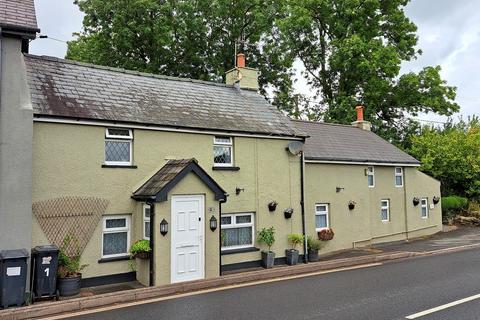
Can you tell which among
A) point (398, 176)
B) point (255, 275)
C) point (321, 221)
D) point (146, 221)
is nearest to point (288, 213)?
point (321, 221)

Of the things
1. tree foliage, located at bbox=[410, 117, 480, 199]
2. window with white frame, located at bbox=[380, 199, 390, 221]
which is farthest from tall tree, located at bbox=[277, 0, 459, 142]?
window with white frame, located at bbox=[380, 199, 390, 221]

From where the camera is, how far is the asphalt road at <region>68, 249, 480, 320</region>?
8375 millimetres

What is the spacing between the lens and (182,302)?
384 inches

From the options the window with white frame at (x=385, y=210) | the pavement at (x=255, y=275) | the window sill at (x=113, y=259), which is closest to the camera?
the pavement at (x=255, y=275)

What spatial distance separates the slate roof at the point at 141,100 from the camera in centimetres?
1178

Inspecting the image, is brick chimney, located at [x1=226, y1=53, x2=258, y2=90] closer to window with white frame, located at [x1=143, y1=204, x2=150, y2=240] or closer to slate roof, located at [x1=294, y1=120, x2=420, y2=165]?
slate roof, located at [x1=294, y1=120, x2=420, y2=165]

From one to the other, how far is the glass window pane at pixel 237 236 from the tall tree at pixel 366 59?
58.9ft

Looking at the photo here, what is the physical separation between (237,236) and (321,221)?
4762 millimetres

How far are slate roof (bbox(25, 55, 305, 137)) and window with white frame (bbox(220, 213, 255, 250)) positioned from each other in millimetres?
3085

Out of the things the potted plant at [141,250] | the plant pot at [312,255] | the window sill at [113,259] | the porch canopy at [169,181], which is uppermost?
the porch canopy at [169,181]

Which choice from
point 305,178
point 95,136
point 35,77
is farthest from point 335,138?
point 35,77

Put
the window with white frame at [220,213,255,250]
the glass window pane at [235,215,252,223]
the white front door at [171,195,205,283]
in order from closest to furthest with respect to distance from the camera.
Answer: the white front door at [171,195,205,283], the window with white frame at [220,213,255,250], the glass window pane at [235,215,252,223]

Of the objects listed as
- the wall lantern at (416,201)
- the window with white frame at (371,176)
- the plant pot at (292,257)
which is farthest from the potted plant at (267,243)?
the wall lantern at (416,201)

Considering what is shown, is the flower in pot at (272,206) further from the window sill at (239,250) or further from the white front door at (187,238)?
the white front door at (187,238)
